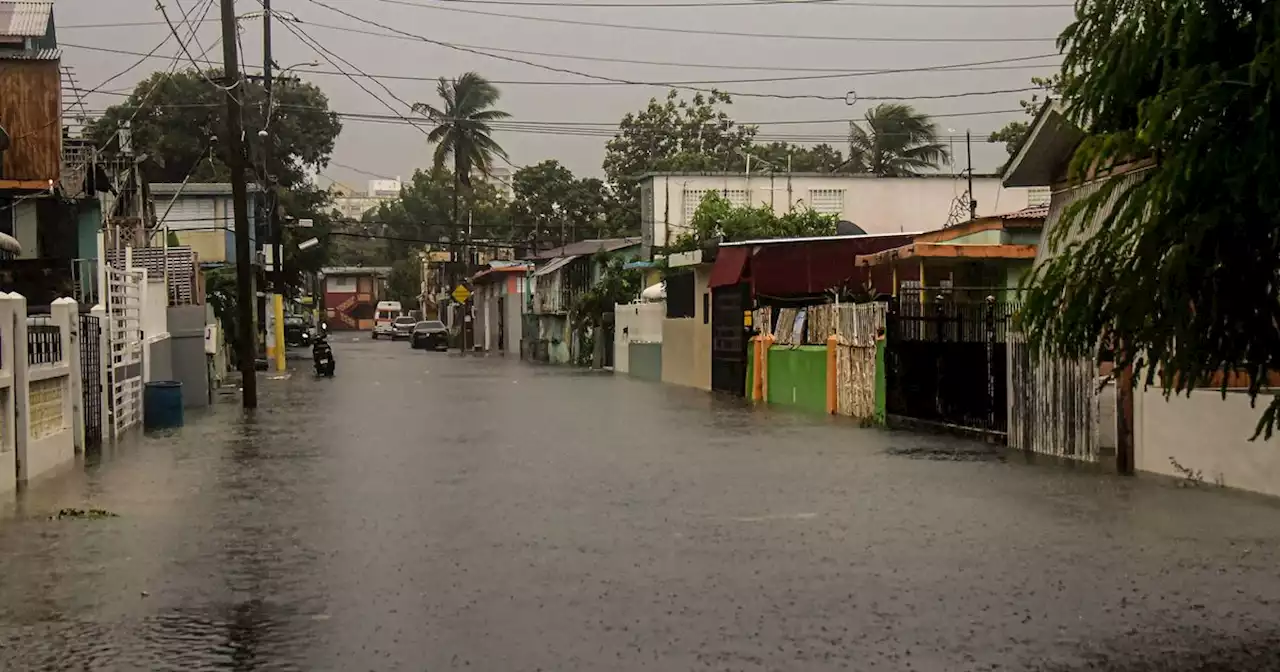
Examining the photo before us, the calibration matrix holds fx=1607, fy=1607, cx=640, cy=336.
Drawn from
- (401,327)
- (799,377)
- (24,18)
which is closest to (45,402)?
(799,377)

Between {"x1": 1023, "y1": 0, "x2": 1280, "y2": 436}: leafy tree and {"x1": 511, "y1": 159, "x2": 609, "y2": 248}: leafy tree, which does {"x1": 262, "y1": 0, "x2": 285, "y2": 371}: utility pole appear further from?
{"x1": 1023, "y1": 0, "x2": 1280, "y2": 436}: leafy tree

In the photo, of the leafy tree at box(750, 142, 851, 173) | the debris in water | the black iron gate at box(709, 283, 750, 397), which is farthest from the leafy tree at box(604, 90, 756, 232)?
the debris in water

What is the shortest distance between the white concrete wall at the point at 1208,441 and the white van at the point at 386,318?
9657cm

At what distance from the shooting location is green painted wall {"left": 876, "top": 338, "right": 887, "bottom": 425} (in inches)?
1013

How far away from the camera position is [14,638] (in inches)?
345

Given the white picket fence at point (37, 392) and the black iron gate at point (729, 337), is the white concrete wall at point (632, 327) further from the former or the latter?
the white picket fence at point (37, 392)

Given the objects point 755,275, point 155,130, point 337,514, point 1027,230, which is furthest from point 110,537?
point 155,130

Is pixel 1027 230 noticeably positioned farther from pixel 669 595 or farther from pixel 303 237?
pixel 303 237

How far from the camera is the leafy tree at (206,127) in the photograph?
64000 millimetres

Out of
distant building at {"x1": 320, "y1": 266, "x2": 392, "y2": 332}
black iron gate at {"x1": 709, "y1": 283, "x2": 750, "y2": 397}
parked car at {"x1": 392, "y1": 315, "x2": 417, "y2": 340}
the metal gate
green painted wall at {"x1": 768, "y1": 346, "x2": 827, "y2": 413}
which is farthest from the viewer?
distant building at {"x1": 320, "y1": 266, "x2": 392, "y2": 332}

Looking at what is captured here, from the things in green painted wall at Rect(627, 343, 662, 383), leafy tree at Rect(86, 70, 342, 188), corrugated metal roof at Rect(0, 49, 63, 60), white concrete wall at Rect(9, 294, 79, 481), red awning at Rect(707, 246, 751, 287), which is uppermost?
leafy tree at Rect(86, 70, 342, 188)

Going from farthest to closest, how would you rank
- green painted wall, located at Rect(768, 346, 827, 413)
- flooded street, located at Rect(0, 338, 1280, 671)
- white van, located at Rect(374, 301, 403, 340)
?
white van, located at Rect(374, 301, 403, 340)
green painted wall, located at Rect(768, 346, 827, 413)
flooded street, located at Rect(0, 338, 1280, 671)

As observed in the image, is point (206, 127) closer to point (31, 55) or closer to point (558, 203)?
point (558, 203)

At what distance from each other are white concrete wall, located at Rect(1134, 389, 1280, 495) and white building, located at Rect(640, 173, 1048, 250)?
39.3m
